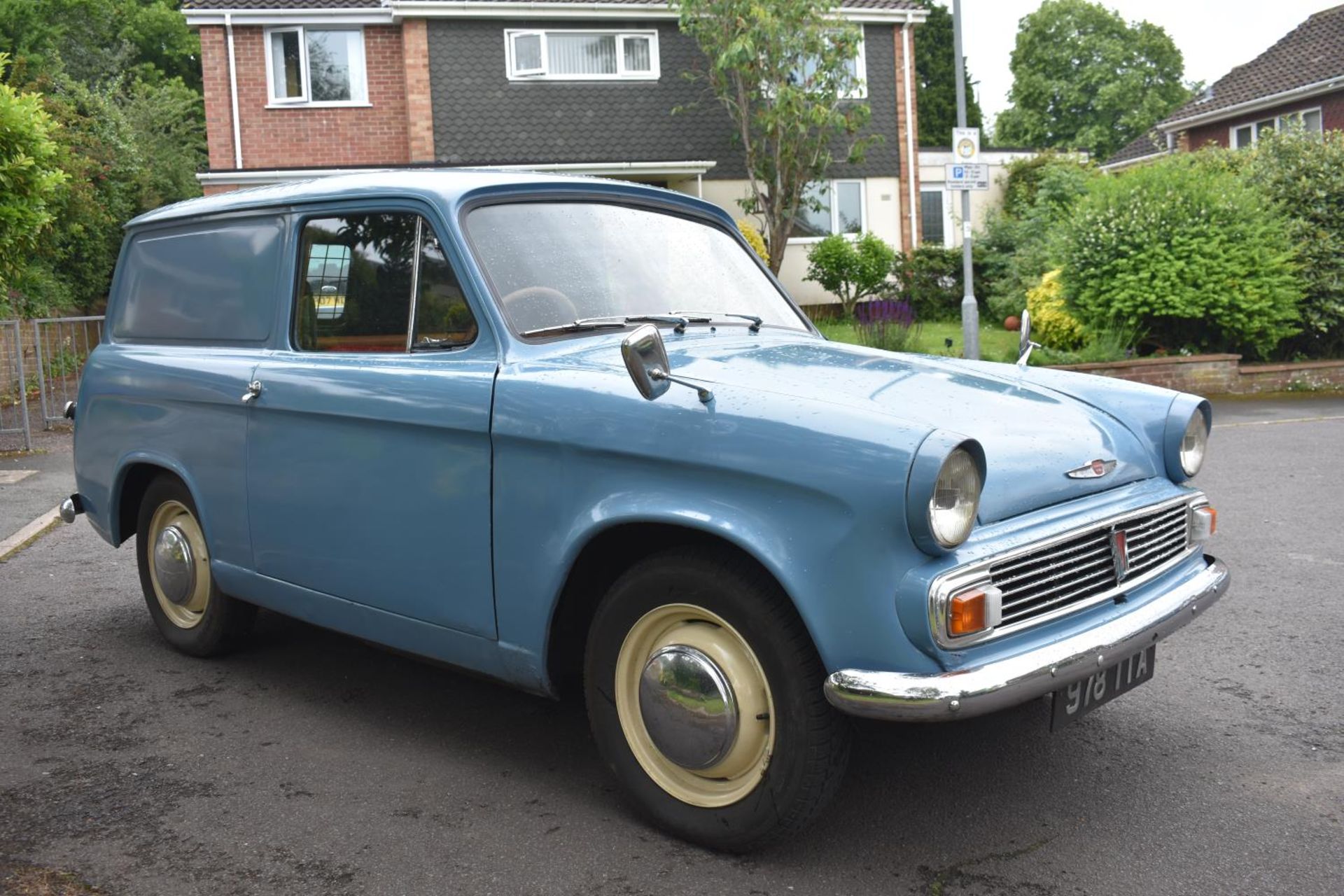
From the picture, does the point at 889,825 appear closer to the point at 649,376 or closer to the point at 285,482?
the point at 649,376

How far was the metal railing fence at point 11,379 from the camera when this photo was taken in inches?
524

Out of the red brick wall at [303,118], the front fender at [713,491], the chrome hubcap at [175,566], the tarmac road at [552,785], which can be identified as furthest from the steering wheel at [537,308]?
the red brick wall at [303,118]

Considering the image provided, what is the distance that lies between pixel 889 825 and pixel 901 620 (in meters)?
0.88

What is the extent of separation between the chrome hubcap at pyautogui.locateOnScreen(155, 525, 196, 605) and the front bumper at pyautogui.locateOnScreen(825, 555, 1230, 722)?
314 centimetres

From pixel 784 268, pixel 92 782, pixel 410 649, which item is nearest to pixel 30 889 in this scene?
pixel 92 782

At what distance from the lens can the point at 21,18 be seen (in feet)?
118

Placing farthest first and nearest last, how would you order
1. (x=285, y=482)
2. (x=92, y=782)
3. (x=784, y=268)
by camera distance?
(x=784, y=268) < (x=285, y=482) < (x=92, y=782)

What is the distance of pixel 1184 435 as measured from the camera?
12.4 ft

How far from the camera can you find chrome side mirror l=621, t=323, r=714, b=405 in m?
3.03

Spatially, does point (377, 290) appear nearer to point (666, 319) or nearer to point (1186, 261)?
point (666, 319)

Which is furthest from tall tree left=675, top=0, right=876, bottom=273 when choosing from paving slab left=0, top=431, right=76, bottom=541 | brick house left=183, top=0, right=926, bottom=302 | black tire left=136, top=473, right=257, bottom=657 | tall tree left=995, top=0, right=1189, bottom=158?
tall tree left=995, top=0, right=1189, bottom=158

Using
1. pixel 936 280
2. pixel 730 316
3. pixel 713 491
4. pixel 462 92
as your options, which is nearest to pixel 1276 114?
pixel 936 280

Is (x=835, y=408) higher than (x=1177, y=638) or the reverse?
higher

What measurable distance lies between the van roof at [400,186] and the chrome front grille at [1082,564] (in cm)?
196
